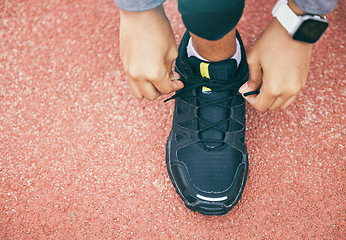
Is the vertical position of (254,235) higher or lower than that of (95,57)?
lower

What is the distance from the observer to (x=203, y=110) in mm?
873

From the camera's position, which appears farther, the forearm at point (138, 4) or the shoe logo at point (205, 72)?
the shoe logo at point (205, 72)

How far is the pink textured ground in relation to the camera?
2.94 feet

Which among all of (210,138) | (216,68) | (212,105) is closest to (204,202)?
(210,138)

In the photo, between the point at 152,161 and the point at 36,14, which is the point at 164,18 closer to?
the point at 152,161

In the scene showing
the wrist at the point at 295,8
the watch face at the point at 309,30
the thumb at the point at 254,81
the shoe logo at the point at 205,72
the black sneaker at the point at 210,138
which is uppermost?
the wrist at the point at 295,8

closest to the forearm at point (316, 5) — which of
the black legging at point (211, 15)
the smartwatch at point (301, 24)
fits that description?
the smartwatch at point (301, 24)

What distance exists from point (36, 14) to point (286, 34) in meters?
1.10

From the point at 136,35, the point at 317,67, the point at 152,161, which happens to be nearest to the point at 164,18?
the point at 136,35

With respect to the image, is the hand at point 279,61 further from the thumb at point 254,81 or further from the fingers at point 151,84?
the fingers at point 151,84

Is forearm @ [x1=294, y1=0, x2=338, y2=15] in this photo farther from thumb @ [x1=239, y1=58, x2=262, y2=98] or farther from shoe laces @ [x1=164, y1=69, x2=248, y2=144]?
shoe laces @ [x1=164, y1=69, x2=248, y2=144]

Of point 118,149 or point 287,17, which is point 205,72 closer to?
point 287,17

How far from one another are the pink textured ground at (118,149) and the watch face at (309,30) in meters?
0.48

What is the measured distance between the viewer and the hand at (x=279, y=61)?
57 cm
